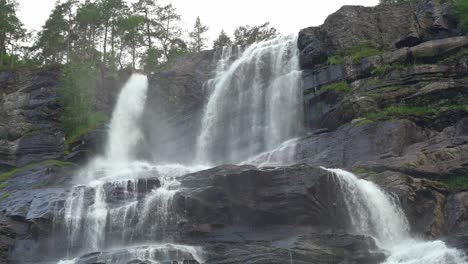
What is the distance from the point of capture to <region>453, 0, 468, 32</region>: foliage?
37625mm

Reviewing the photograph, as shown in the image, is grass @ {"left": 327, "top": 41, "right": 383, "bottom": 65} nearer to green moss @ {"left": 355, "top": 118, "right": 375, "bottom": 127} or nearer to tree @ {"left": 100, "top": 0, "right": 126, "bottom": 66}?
green moss @ {"left": 355, "top": 118, "right": 375, "bottom": 127}

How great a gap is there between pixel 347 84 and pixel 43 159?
22090 mm

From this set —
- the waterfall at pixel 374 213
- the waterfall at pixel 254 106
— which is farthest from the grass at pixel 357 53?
the waterfall at pixel 374 213

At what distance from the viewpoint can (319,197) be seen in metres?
25.9

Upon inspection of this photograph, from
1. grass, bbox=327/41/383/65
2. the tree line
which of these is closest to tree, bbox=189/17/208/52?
the tree line

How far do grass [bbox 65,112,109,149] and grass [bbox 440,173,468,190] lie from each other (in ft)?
85.7

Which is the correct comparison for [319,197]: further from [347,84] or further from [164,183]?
[347,84]

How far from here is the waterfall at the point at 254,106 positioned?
38.9m

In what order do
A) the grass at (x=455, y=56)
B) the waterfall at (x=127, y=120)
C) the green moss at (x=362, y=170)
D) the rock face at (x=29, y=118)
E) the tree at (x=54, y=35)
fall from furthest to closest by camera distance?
the tree at (x=54, y=35), the waterfall at (x=127, y=120), the rock face at (x=29, y=118), the grass at (x=455, y=56), the green moss at (x=362, y=170)

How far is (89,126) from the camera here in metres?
45.2

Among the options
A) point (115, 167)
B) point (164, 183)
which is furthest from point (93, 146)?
point (164, 183)

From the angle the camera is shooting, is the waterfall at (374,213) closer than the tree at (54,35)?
Yes

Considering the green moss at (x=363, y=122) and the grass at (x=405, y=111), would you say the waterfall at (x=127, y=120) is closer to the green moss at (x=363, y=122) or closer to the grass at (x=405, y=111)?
the green moss at (x=363, y=122)

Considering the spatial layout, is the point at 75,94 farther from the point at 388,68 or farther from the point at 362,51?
the point at 388,68
